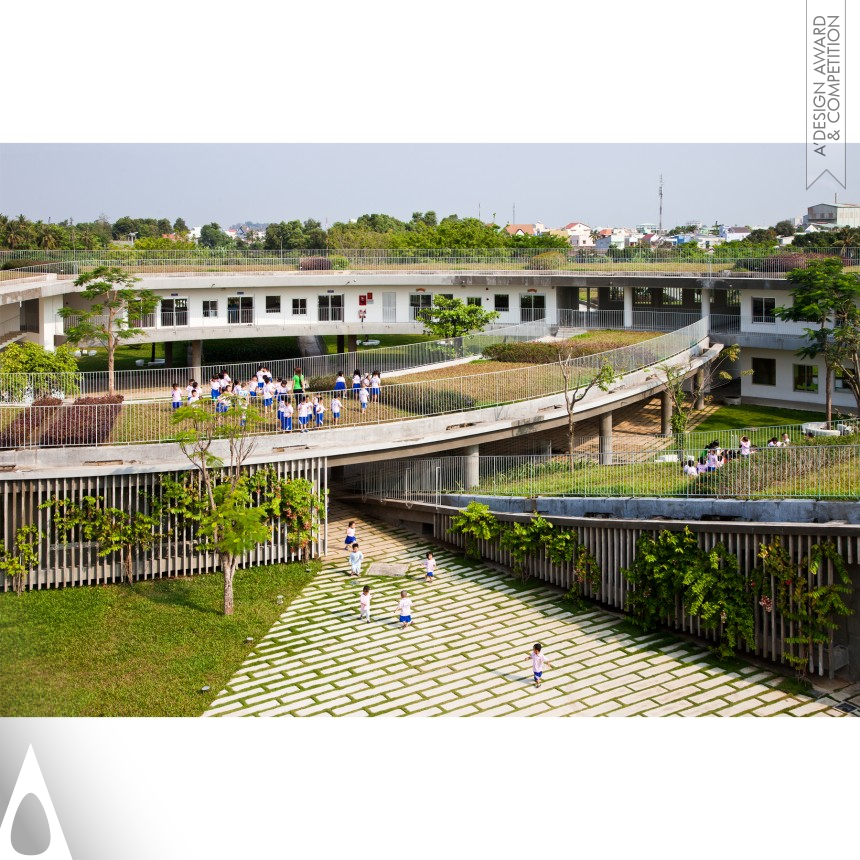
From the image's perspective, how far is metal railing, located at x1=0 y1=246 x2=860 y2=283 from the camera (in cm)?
4162

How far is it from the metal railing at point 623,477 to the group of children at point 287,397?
2.02 metres

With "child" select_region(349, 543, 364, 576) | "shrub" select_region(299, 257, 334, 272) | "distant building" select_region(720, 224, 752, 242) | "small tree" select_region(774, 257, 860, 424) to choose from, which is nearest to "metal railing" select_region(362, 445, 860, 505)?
"child" select_region(349, 543, 364, 576)

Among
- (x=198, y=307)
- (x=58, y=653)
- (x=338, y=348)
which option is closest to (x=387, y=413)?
(x=58, y=653)

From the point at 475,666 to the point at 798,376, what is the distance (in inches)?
977

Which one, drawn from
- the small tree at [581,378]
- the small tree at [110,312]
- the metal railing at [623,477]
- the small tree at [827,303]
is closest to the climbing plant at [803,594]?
the metal railing at [623,477]

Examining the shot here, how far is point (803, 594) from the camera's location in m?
18.3

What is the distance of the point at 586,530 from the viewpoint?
2219 centimetres

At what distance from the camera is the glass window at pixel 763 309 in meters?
41.0

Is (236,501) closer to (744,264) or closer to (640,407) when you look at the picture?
(640,407)

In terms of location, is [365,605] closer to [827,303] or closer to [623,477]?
[623,477]

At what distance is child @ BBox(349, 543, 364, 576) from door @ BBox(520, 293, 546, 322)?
2579cm

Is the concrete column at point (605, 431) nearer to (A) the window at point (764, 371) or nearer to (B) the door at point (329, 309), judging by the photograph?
(A) the window at point (764, 371)
